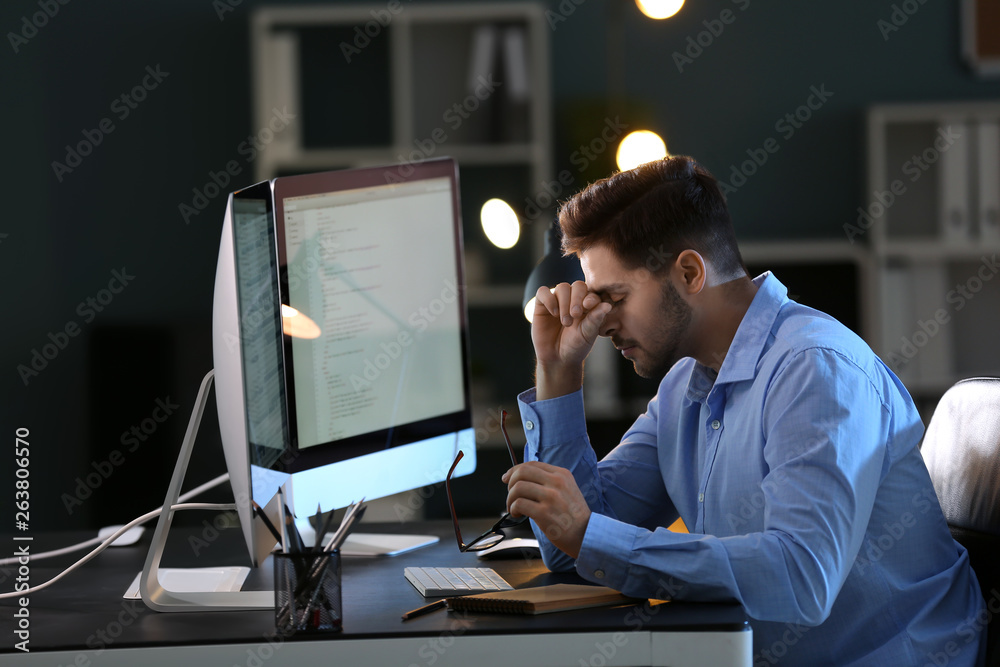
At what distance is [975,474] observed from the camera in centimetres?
121

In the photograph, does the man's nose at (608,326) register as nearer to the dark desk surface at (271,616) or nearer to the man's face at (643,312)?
the man's face at (643,312)

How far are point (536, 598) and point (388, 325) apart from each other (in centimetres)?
50

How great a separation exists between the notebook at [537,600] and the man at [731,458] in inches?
0.8

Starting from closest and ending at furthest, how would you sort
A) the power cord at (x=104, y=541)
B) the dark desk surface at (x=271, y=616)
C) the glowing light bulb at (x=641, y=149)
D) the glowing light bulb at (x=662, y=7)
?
the dark desk surface at (x=271, y=616) < the power cord at (x=104, y=541) < the glowing light bulb at (x=662, y=7) < the glowing light bulb at (x=641, y=149)

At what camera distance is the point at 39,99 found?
127 inches

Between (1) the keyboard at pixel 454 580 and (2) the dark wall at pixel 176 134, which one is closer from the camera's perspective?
(1) the keyboard at pixel 454 580

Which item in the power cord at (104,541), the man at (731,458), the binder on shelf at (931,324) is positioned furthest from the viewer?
the binder on shelf at (931,324)

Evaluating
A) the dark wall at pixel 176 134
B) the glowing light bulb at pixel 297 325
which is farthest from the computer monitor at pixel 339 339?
the dark wall at pixel 176 134

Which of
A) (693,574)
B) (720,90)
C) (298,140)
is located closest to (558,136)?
(720,90)

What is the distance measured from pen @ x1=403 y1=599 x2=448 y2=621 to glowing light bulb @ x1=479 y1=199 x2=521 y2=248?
0.86 metres

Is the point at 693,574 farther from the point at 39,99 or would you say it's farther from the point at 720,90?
the point at 39,99

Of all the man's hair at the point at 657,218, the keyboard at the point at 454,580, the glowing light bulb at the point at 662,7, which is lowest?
the keyboard at the point at 454,580

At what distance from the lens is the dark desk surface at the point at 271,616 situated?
87 cm

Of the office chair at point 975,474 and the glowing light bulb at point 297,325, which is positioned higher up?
the glowing light bulb at point 297,325
